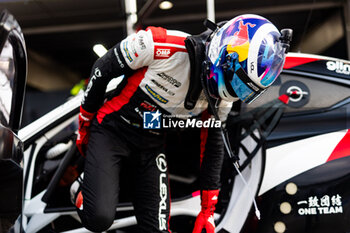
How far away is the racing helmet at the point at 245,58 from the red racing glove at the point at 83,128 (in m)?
0.65

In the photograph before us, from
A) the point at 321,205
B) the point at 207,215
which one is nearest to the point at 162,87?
the point at 207,215

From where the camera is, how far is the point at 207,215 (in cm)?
190

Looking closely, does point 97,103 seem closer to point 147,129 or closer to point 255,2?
point 147,129

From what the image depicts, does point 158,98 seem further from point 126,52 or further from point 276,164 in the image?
point 276,164

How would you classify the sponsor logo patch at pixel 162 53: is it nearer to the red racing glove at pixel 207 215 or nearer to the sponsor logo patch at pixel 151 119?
the sponsor logo patch at pixel 151 119

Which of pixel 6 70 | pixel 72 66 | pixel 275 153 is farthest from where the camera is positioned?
pixel 72 66

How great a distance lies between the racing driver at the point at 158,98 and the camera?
1.60m

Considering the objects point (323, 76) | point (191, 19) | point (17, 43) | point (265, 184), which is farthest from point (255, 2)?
point (17, 43)

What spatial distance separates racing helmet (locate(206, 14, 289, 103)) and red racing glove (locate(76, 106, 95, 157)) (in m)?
0.65

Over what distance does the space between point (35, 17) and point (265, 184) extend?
183 inches

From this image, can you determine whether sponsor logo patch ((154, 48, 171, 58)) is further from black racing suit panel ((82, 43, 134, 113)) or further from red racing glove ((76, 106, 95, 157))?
red racing glove ((76, 106, 95, 157))

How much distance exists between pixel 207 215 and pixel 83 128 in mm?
775

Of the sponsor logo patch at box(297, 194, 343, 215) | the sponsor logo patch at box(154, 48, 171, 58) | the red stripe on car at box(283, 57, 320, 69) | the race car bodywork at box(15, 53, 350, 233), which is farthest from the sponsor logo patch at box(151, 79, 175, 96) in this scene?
the sponsor logo patch at box(297, 194, 343, 215)

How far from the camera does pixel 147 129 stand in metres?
1.89
